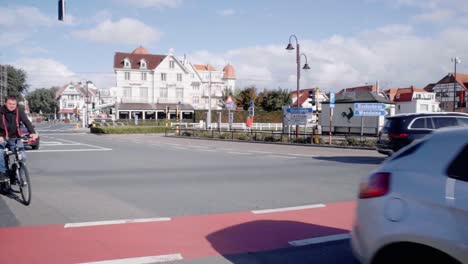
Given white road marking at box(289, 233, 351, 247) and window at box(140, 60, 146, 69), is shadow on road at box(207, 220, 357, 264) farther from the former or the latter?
window at box(140, 60, 146, 69)

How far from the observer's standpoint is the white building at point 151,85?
69125mm

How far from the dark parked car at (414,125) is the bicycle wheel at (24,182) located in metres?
10.7

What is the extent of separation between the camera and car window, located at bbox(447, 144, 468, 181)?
2916 mm

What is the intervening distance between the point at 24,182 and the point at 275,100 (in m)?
60.9

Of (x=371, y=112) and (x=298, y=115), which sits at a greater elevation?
(x=371, y=112)

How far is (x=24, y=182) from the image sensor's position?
7.25m

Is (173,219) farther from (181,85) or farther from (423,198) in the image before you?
(181,85)

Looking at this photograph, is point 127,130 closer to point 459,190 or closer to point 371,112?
point 371,112

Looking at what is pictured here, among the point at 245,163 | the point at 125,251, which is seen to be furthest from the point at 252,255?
the point at 245,163

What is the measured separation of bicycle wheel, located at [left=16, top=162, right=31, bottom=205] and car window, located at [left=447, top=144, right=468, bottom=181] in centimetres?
667

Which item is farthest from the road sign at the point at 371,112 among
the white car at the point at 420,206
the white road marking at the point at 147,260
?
the white car at the point at 420,206

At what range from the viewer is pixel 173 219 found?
6297 millimetres

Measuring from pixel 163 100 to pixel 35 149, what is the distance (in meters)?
52.4

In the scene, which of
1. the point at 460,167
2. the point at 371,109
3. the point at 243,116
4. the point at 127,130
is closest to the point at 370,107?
the point at 371,109
